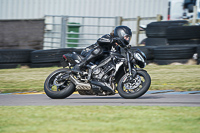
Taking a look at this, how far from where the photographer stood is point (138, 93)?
5.88m

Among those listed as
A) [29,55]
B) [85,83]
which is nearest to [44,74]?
[29,55]

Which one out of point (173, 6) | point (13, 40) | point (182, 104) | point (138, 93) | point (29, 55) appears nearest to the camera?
point (182, 104)

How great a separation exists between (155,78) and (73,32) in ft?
22.6

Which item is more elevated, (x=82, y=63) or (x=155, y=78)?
(x=82, y=63)

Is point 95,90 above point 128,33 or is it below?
below

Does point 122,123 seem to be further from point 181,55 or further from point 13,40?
point 13,40

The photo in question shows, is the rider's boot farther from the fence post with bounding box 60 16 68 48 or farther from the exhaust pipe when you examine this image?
the fence post with bounding box 60 16 68 48

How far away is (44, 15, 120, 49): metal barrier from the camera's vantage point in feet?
50.7

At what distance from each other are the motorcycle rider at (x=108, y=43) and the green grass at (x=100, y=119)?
123cm

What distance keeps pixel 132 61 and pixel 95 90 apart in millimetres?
838

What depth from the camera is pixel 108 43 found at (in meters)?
6.14

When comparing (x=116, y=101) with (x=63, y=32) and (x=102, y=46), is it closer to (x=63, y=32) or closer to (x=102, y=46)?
(x=102, y=46)

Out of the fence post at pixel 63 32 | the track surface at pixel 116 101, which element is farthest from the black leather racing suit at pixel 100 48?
the fence post at pixel 63 32

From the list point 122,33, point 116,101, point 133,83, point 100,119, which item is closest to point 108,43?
point 122,33
